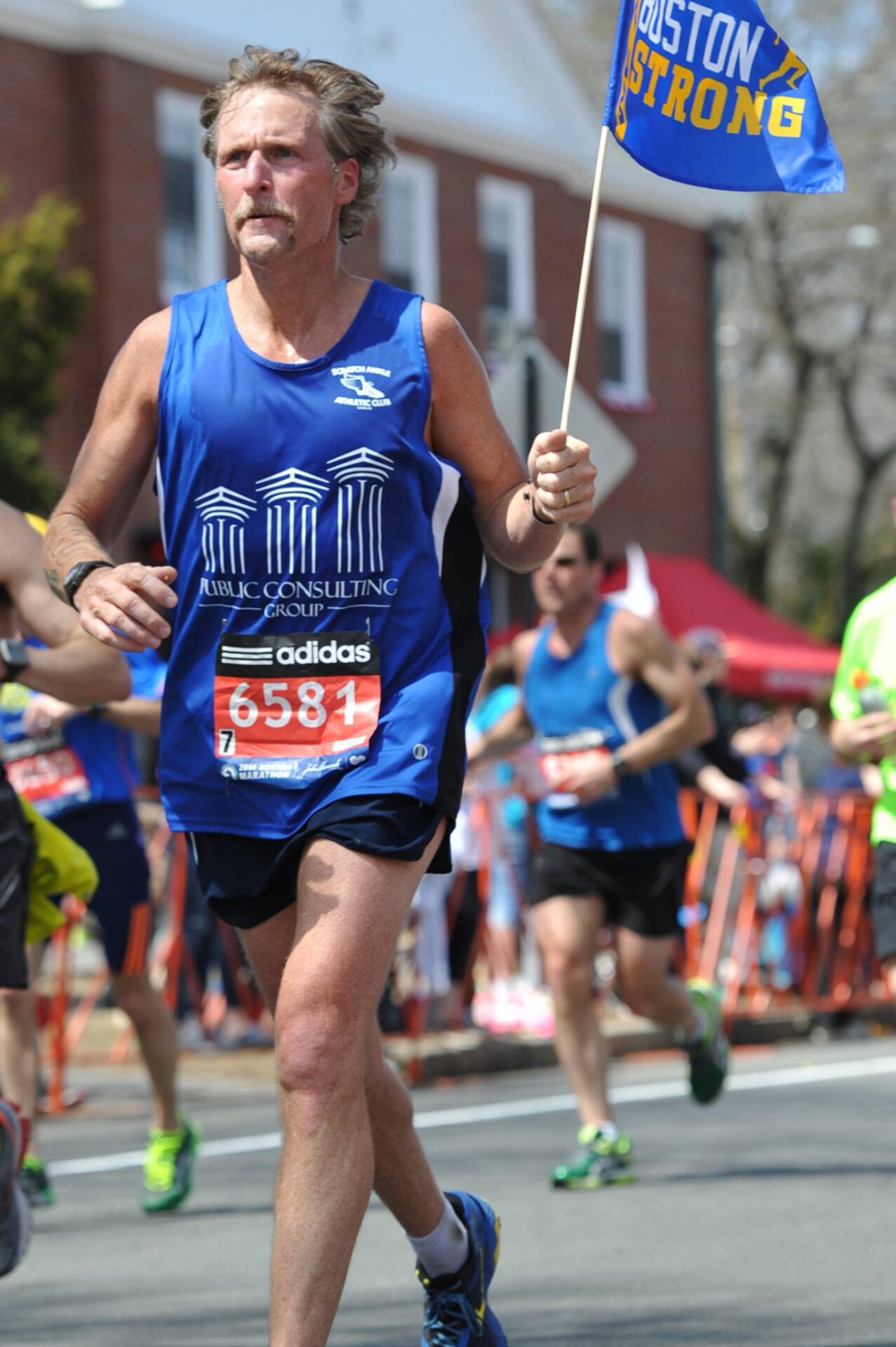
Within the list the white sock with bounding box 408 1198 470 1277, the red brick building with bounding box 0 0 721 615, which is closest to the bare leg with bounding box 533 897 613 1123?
the white sock with bounding box 408 1198 470 1277

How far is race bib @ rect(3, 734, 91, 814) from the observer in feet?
27.5

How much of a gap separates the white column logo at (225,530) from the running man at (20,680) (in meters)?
1.51

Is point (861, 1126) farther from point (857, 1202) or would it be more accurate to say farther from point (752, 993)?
point (752, 993)

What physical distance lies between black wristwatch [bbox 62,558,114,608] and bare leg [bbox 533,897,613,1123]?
415cm

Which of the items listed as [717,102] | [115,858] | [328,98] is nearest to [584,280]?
[328,98]

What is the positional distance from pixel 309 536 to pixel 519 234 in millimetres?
22100

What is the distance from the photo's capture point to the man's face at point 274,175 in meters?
4.39

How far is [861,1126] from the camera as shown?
945 cm

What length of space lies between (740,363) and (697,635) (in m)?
19.8

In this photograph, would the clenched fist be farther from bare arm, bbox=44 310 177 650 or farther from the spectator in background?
the spectator in background

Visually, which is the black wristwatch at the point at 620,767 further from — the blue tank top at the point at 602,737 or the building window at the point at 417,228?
the building window at the point at 417,228

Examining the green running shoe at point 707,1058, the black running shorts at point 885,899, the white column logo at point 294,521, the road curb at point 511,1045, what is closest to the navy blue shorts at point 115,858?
the green running shoe at point 707,1058

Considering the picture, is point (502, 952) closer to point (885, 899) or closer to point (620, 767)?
point (620, 767)

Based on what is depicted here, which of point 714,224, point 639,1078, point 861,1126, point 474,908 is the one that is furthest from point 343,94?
point 714,224
